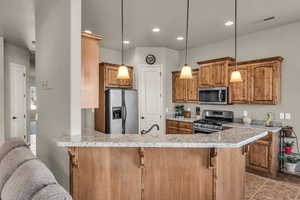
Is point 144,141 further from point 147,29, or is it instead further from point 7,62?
point 7,62

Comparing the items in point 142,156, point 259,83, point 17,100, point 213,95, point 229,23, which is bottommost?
point 142,156

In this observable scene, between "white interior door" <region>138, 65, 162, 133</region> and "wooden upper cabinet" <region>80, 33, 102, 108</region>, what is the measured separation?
10.2 feet

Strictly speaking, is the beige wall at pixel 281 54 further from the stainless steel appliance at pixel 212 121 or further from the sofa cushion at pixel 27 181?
the sofa cushion at pixel 27 181

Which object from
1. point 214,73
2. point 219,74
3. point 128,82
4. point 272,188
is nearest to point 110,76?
point 128,82

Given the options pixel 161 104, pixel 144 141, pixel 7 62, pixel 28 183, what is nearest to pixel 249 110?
pixel 161 104

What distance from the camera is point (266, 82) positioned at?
12.8ft

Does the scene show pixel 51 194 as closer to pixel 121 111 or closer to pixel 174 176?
pixel 174 176

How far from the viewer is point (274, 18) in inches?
142

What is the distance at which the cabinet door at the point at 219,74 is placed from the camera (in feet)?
14.6

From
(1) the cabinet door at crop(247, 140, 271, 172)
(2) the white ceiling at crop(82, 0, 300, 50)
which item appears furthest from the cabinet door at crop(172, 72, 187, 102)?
(1) the cabinet door at crop(247, 140, 271, 172)

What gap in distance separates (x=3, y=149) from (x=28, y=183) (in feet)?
3.49

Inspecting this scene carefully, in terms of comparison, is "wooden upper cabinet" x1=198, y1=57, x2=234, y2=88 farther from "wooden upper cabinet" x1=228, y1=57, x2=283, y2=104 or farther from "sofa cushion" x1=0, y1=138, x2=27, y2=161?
"sofa cushion" x1=0, y1=138, x2=27, y2=161

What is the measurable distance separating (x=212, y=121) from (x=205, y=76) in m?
1.13

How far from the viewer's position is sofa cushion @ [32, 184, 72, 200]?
0.97 m
